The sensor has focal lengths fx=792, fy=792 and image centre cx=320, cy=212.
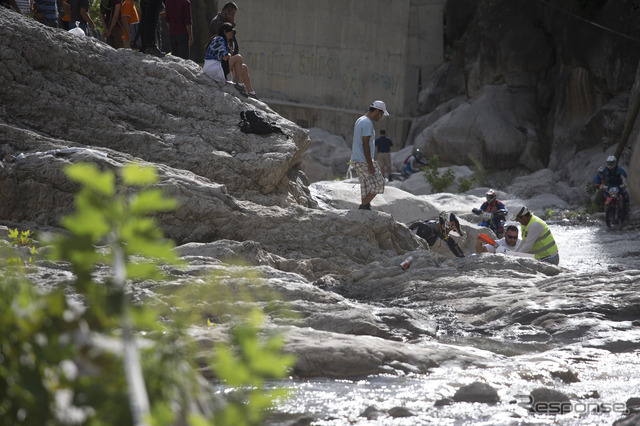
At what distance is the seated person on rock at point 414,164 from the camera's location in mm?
25047

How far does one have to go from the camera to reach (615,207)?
1633 cm

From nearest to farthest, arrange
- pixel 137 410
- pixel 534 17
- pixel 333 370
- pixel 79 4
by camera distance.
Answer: pixel 137 410 → pixel 333 370 → pixel 79 4 → pixel 534 17

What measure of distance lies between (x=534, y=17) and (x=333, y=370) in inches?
923

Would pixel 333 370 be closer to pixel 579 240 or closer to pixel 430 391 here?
pixel 430 391

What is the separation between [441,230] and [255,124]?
122 inches

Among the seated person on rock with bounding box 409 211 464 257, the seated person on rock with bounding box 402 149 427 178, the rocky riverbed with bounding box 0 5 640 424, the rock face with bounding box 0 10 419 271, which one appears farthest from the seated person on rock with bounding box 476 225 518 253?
the seated person on rock with bounding box 402 149 427 178

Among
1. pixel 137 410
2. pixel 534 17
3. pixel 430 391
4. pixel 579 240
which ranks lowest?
pixel 579 240

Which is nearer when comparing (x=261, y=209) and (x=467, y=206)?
(x=261, y=209)

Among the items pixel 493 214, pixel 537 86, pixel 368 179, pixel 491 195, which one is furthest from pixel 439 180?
pixel 368 179

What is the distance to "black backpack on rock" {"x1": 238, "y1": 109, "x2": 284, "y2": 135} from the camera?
34.5ft

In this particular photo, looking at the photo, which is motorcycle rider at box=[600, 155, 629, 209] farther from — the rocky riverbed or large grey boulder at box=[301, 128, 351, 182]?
large grey boulder at box=[301, 128, 351, 182]

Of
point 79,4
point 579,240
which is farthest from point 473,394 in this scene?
point 579,240

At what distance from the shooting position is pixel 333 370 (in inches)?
195

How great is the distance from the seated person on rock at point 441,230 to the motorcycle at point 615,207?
240 inches
